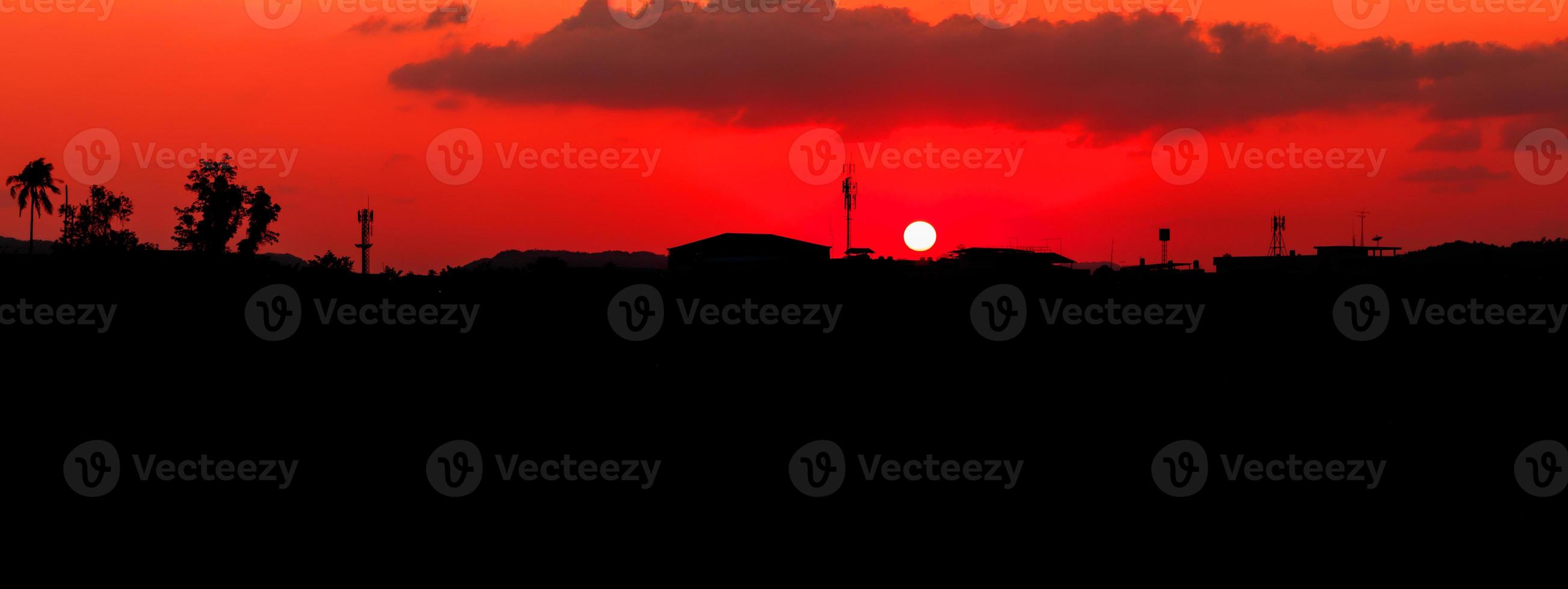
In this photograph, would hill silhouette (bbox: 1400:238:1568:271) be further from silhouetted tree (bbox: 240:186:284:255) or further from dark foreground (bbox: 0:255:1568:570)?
silhouetted tree (bbox: 240:186:284:255)

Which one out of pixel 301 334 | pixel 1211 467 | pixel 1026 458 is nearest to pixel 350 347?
pixel 301 334

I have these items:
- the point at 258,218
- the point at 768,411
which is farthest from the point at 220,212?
the point at 768,411

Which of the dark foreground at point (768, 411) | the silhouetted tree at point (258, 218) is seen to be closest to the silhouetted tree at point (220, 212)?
the silhouetted tree at point (258, 218)

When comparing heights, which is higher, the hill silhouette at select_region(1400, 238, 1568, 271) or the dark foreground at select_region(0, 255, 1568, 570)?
the hill silhouette at select_region(1400, 238, 1568, 271)

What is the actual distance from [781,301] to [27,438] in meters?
17.2

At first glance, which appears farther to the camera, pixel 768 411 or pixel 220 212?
pixel 220 212

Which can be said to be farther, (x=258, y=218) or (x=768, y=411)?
(x=258, y=218)

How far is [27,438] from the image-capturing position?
25.5 meters

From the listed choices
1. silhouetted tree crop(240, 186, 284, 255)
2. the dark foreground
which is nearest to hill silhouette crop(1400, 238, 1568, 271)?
the dark foreground

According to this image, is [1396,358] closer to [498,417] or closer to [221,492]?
[498,417]

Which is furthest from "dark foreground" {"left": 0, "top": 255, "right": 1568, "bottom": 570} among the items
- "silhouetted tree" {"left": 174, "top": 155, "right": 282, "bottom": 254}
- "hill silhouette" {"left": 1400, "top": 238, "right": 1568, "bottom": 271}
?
"silhouetted tree" {"left": 174, "top": 155, "right": 282, "bottom": 254}

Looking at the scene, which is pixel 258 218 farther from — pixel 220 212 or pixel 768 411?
pixel 768 411

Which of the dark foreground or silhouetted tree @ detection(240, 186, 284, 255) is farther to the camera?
silhouetted tree @ detection(240, 186, 284, 255)

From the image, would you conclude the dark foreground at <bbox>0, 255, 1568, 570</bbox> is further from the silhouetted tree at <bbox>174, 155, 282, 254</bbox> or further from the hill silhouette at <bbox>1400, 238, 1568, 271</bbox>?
the silhouetted tree at <bbox>174, 155, 282, 254</bbox>
